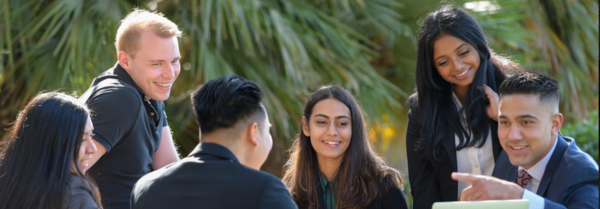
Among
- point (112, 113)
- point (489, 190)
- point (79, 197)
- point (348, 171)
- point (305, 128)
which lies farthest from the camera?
point (305, 128)

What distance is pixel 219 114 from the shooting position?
87.1 inches

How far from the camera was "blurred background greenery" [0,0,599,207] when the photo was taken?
16.0ft

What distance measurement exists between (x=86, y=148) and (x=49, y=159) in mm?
169

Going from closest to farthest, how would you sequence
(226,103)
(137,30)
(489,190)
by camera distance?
(226,103), (489,190), (137,30)

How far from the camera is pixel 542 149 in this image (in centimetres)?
270

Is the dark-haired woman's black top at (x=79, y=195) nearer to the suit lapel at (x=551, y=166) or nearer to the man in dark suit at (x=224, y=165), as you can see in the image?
the man in dark suit at (x=224, y=165)

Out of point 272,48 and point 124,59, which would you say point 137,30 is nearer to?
point 124,59

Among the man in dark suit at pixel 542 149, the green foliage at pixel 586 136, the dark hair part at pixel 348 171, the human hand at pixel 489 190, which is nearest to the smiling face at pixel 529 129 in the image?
the man in dark suit at pixel 542 149

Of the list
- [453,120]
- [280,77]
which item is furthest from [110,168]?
[280,77]

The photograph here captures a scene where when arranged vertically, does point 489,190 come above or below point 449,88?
below

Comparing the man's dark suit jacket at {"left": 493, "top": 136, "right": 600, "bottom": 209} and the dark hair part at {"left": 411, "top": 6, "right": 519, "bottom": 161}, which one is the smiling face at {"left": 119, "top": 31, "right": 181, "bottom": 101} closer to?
the dark hair part at {"left": 411, "top": 6, "right": 519, "bottom": 161}

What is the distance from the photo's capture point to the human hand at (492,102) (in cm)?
321

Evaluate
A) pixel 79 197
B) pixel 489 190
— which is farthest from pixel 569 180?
pixel 79 197

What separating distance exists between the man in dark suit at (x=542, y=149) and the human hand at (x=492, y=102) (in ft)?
1.05
